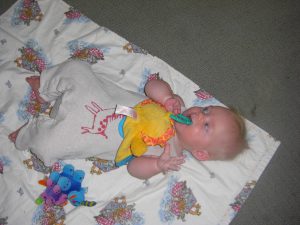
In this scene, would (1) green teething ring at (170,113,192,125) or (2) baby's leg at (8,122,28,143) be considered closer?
(1) green teething ring at (170,113,192,125)

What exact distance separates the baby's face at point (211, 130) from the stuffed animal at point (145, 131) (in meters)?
0.06

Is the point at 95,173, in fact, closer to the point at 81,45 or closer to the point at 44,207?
the point at 44,207

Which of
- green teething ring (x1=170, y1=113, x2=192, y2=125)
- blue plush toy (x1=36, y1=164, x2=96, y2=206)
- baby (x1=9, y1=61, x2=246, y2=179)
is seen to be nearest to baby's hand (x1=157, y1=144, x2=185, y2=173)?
baby (x1=9, y1=61, x2=246, y2=179)

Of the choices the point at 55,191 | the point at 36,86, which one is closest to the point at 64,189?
the point at 55,191

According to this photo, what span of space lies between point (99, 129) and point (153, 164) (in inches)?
9.1

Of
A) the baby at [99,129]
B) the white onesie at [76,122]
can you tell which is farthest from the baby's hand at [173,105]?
the white onesie at [76,122]

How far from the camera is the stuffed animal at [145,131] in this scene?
972mm

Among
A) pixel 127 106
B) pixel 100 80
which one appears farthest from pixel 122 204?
pixel 100 80

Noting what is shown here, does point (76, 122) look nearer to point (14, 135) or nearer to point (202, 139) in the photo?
point (14, 135)

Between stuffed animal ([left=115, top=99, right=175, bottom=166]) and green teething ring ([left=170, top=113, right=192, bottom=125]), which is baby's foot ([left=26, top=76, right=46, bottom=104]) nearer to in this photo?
stuffed animal ([left=115, top=99, right=175, bottom=166])

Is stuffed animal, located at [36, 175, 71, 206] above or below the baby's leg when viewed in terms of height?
below

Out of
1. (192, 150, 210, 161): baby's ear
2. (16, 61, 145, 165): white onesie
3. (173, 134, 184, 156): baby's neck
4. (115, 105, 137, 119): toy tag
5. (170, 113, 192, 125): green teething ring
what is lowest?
(16, 61, 145, 165): white onesie

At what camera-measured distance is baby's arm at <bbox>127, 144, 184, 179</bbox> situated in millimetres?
975

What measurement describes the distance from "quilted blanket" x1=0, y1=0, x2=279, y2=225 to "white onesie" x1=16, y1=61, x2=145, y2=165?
12 centimetres
